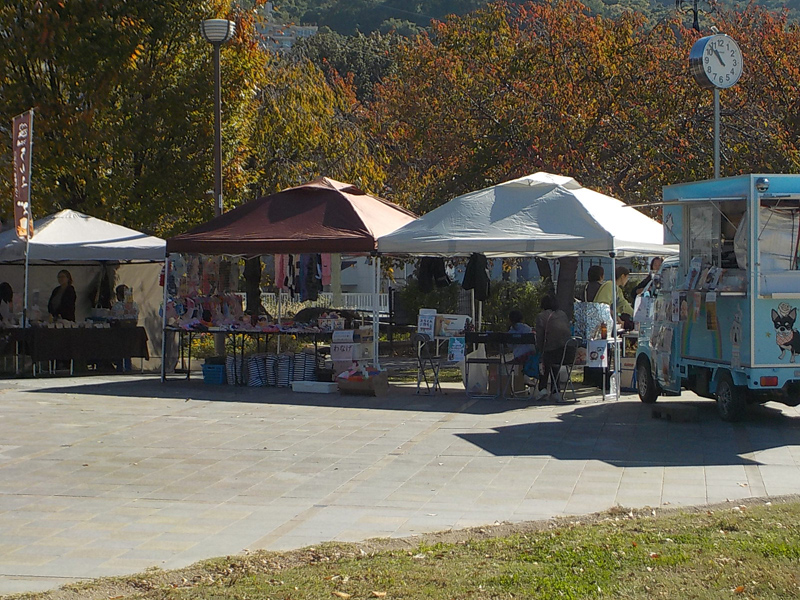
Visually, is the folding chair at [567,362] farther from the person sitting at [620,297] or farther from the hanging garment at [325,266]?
the hanging garment at [325,266]

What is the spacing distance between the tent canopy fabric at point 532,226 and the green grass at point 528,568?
7.84 meters

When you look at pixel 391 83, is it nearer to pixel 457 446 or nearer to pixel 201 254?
pixel 201 254

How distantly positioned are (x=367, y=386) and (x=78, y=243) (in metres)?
6.46

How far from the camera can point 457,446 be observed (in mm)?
10977

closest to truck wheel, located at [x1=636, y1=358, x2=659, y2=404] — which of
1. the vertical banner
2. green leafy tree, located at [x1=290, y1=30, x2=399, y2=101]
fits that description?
the vertical banner

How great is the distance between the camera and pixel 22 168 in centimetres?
1711

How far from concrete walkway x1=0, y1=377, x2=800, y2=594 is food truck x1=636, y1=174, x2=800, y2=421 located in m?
0.58

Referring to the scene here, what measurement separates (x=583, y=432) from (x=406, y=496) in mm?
3864

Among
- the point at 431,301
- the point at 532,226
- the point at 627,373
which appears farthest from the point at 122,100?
the point at 627,373

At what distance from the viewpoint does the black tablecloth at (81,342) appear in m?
17.9

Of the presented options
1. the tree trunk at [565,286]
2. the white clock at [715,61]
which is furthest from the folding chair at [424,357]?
the white clock at [715,61]

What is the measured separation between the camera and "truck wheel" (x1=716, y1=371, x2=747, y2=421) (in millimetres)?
11852

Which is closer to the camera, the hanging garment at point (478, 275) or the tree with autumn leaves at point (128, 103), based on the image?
the hanging garment at point (478, 275)

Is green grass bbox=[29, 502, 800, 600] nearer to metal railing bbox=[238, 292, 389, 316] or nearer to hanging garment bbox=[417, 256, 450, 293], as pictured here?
hanging garment bbox=[417, 256, 450, 293]
